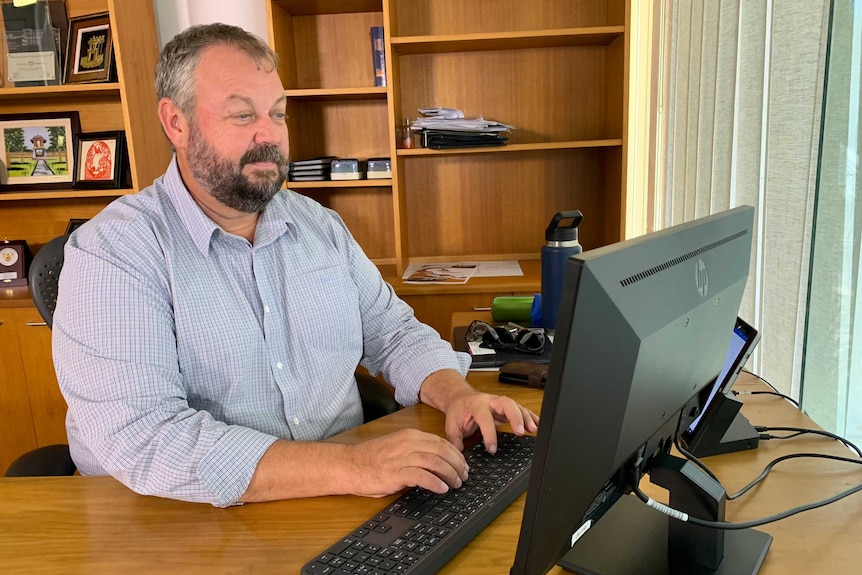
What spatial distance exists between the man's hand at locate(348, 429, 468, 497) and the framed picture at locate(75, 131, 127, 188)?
2371mm

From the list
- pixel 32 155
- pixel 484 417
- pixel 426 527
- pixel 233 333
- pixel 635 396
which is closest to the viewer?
pixel 635 396

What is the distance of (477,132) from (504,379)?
1523 mm

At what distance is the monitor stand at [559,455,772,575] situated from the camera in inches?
29.8

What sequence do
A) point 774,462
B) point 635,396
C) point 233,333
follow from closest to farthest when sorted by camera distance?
point 635,396, point 774,462, point 233,333

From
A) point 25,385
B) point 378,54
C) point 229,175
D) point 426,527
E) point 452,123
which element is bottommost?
point 25,385

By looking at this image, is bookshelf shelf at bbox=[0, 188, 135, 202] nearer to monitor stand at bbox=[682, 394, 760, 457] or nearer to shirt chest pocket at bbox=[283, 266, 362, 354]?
shirt chest pocket at bbox=[283, 266, 362, 354]

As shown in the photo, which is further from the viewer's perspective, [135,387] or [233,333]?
[233,333]

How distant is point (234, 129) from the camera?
1399mm

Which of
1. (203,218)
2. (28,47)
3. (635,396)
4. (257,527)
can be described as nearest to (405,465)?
(257,527)

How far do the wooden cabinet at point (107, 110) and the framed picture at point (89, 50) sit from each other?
0.07 meters

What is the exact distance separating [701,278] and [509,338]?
3.14 feet

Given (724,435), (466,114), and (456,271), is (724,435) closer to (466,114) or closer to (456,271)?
(456,271)

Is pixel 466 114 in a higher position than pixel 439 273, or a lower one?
higher

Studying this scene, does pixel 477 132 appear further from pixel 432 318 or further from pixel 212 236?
pixel 212 236
